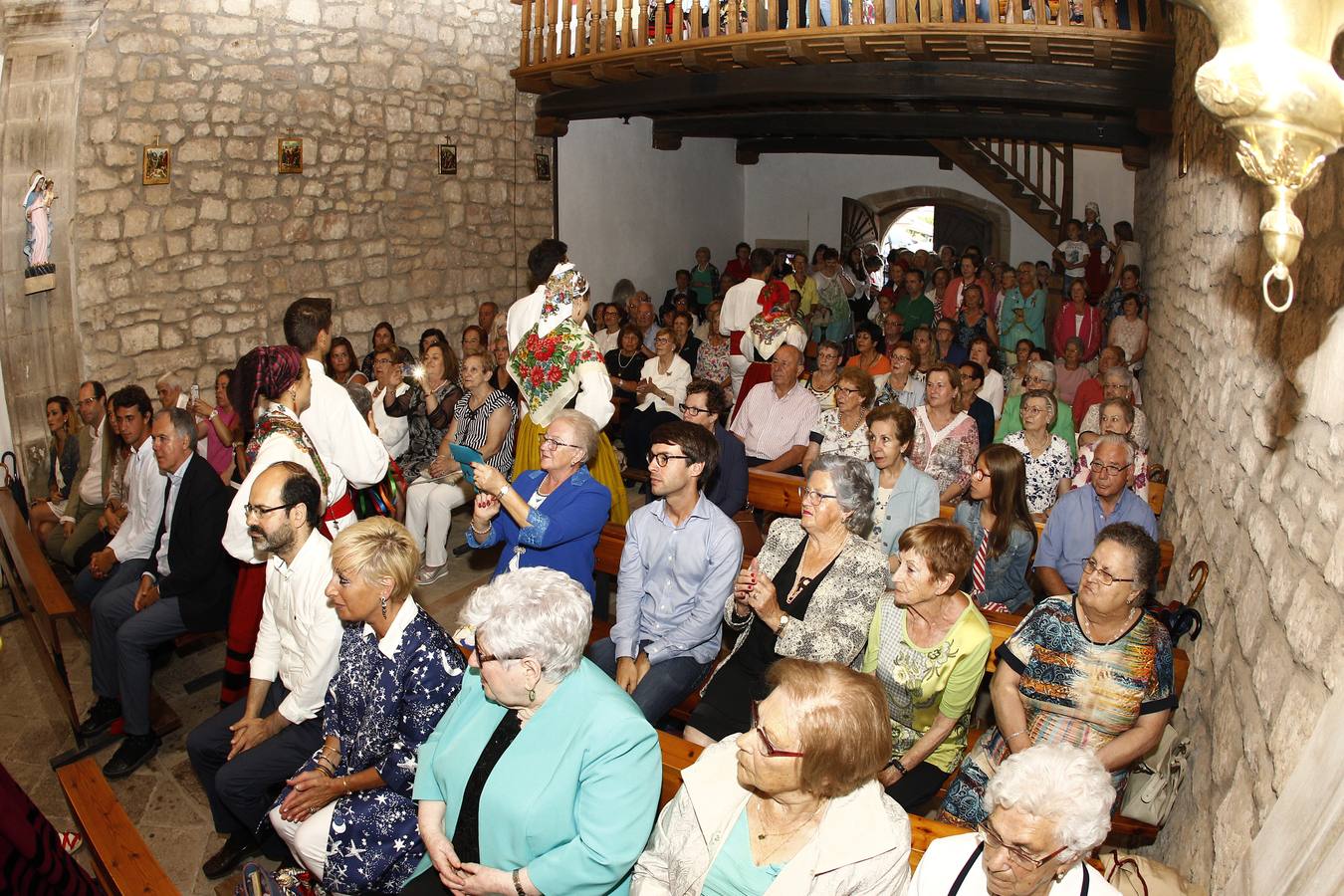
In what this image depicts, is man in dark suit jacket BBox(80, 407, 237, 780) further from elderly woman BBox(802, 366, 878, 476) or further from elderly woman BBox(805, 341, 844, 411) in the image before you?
elderly woman BBox(805, 341, 844, 411)

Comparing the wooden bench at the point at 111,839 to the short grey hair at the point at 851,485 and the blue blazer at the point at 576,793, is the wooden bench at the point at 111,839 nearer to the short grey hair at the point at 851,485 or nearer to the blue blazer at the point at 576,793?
the blue blazer at the point at 576,793

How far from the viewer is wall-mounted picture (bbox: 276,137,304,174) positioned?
819 cm

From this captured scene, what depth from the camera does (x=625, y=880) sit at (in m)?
2.55

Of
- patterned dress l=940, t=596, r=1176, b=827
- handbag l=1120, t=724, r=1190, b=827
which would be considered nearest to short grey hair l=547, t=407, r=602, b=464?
patterned dress l=940, t=596, r=1176, b=827

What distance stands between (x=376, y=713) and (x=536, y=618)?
76 cm

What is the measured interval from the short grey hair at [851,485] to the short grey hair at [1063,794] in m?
1.28

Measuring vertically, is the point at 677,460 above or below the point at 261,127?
below

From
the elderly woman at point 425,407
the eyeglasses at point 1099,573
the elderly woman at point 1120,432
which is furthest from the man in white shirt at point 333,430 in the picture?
the elderly woman at point 1120,432

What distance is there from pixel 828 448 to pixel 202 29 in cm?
566

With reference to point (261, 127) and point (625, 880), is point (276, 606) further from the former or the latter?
point (261, 127)

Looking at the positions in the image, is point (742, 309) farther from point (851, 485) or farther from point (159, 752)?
point (159, 752)

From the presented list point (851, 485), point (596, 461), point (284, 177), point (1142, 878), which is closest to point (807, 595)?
point (851, 485)

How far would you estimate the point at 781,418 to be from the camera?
5.99m

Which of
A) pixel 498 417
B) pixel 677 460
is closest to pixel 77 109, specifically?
pixel 498 417
